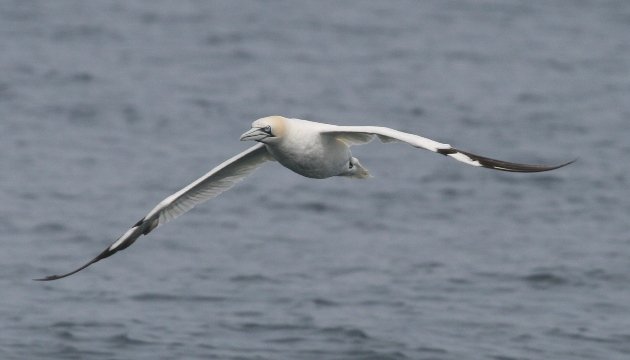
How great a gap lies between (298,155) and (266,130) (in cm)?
47

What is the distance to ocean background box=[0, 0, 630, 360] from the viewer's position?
59.4 ft

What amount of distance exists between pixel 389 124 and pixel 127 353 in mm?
12106

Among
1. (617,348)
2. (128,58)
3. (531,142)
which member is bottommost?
(617,348)

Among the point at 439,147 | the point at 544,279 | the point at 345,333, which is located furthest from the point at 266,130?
the point at 544,279

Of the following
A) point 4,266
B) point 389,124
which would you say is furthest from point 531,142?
point 4,266

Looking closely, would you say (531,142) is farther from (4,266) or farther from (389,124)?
(4,266)

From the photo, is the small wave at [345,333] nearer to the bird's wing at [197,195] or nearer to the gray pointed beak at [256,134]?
the bird's wing at [197,195]

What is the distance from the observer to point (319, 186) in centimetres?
2484

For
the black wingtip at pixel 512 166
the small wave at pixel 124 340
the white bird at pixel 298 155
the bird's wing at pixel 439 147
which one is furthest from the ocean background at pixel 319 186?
the black wingtip at pixel 512 166

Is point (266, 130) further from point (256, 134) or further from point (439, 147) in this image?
point (439, 147)

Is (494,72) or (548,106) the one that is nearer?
(548,106)

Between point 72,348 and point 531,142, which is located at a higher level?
point 531,142

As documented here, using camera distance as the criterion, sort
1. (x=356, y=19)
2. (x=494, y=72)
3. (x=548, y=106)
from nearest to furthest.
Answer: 1. (x=548, y=106)
2. (x=494, y=72)
3. (x=356, y=19)

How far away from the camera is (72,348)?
17.0 m
